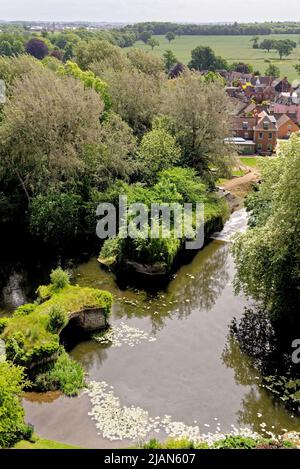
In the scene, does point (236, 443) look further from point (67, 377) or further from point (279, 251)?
point (279, 251)

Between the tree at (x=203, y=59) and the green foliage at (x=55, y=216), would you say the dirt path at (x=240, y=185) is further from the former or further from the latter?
the tree at (x=203, y=59)

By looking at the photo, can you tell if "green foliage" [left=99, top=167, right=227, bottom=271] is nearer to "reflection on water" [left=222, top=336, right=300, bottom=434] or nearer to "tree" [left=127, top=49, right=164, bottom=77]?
"reflection on water" [left=222, top=336, right=300, bottom=434]

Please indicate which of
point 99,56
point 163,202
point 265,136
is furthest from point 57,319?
point 265,136

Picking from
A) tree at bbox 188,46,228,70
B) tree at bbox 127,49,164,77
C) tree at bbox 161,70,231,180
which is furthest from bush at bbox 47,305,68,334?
tree at bbox 188,46,228,70

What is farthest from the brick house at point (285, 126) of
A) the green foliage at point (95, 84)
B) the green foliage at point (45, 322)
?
the green foliage at point (45, 322)

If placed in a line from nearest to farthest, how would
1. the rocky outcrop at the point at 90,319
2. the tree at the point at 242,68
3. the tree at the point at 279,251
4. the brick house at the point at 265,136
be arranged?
1. the tree at the point at 279,251
2. the rocky outcrop at the point at 90,319
3. the brick house at the point at 265,136
4. the tree at the point at 242,68
